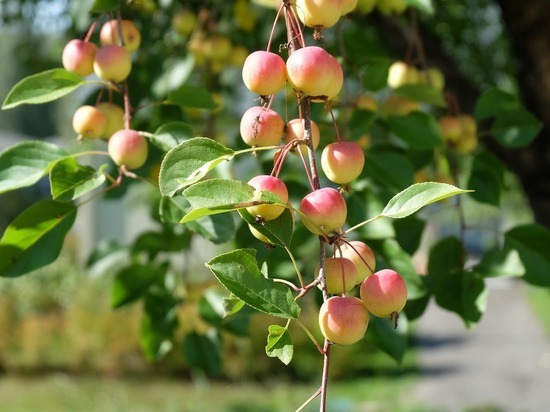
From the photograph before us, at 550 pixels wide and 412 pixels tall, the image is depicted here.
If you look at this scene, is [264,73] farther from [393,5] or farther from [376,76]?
[393,5]

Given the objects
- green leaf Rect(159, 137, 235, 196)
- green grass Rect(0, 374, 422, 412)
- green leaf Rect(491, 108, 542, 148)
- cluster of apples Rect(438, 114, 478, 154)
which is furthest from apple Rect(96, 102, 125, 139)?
green grass Rect(0, 374, 422, 412)

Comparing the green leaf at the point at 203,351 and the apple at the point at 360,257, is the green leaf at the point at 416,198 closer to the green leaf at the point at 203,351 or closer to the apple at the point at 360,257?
the apple at the point at 360,257

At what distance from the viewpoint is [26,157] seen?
778 millimetres

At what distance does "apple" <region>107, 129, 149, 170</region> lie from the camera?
708mm

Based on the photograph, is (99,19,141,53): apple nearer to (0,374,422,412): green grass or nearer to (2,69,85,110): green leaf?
(2,69,85,110): green leaf

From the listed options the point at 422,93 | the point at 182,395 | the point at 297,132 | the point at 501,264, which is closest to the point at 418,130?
the point at 422,93

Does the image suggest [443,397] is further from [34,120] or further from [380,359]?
[34,120]

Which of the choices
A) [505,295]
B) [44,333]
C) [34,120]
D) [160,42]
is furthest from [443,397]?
[34,120]

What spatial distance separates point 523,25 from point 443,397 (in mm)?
3442

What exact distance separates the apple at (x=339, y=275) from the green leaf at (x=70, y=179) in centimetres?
28

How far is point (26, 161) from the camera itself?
779mm

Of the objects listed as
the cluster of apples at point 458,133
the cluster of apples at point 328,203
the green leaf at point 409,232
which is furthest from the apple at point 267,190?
the cluster of apples at point 458,133

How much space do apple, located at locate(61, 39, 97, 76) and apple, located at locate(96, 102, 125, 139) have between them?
4cm

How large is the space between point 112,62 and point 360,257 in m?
0.33
